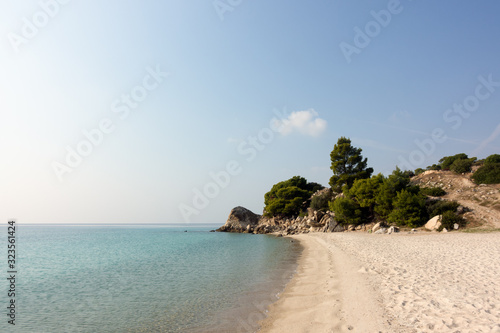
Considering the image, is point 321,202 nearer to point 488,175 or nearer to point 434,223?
point 488,175

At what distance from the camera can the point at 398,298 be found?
324 inches

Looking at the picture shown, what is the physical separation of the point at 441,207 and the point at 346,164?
25.7 metres

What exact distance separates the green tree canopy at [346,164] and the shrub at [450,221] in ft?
80.7

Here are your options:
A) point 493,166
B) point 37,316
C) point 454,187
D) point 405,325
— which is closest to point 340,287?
point 405,325

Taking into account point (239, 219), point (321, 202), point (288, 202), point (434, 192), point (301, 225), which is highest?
point (288, 202)

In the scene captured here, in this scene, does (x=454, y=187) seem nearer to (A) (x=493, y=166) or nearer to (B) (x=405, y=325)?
(A) (x=493, y=166)

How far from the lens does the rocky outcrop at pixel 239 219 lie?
81125 mm

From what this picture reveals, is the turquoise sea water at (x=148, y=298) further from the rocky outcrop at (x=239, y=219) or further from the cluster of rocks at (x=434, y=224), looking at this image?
the rocky outcrop at (x=239, y=219)

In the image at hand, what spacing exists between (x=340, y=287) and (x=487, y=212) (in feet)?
96.9

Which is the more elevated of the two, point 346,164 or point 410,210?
point 346,164

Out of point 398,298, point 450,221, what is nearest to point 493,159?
point 450,221

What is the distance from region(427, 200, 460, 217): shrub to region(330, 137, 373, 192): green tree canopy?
2068cm

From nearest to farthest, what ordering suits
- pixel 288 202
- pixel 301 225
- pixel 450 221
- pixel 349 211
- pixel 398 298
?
pixel 398 298, pixel 450 221, pixel 349 211, pixel 301 225, pixel 288 202

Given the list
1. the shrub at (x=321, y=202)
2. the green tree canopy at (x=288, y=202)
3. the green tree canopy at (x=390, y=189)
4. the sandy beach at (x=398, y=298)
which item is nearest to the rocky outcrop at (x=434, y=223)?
the green tree canopy at (x=390, y=189)
